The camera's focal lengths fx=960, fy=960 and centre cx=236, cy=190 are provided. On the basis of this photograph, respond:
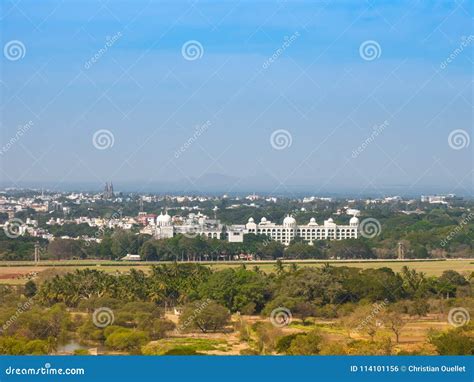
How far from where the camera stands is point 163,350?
430 inches

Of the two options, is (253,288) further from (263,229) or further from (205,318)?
(263,229)

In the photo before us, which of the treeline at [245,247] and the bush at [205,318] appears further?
the treeline at [245,247]

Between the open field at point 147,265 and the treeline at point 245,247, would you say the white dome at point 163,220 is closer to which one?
the treeline at point 245,247

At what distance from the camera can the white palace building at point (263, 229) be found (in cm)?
2998

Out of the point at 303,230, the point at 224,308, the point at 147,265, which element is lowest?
the point at 224,308

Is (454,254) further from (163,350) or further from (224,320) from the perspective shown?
(163,350)

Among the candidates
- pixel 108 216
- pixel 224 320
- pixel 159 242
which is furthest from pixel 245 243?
pixel 224 320

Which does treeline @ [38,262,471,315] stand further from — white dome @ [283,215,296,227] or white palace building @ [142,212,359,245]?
white dome @ [283,215,296,227]

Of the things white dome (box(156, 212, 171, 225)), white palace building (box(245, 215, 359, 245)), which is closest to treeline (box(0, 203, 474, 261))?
white palace building (box(245, 215, 359, 245))

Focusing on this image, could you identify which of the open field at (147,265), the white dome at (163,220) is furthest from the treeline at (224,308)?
the white dome at (163,220)

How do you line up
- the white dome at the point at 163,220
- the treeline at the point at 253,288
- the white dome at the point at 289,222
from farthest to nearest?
1. the white dome at the point at 289,222
2. the white dome at the point at 163,220
3. the treeline at the point at 253,288

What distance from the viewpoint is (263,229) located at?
31469mm

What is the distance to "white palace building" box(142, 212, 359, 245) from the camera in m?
30.0

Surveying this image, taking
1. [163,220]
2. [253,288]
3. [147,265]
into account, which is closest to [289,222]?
[163,220]
